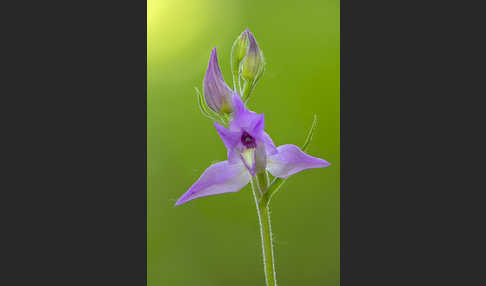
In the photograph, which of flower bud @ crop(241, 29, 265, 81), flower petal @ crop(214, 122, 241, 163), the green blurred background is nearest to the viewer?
flower petal @ crop(214, 122, 241, 163)

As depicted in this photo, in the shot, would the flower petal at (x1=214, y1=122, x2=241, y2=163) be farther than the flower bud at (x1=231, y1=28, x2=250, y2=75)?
No

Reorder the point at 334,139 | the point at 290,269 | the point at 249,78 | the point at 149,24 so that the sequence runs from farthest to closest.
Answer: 1. the point at 290,269
2. the point at 334,139
3. the point at 149,24
4. the point at 249,78

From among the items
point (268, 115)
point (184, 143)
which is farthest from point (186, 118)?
point (268, 115)

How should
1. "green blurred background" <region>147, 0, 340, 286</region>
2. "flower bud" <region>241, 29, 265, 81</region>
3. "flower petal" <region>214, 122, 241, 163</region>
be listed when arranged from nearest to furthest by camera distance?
"flower petal" <region>214, 122, 241, 163</region> → "flower bud" <region>241, 29, 265, 81</region> → "green blurred background" <region>147, 0, 340, 286</region>

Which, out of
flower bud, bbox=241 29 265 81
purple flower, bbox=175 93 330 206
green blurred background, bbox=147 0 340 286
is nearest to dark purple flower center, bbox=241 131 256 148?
purple flower, bbox=175 93 330 206

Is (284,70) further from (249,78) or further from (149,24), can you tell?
(249,78)

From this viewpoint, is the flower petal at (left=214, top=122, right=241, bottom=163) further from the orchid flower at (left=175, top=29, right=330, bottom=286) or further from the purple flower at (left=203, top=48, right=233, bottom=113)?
the purple flower at (left=203, top=48, right=233, bottom=113)

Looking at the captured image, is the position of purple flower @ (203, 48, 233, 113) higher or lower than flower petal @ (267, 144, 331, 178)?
higher
